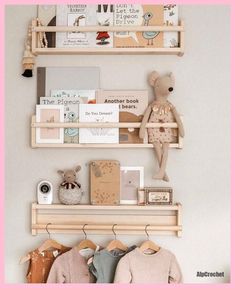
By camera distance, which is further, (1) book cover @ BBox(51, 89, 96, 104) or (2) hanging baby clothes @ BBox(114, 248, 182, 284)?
(1) book cover @ BBox(51, 89, 96, 104)

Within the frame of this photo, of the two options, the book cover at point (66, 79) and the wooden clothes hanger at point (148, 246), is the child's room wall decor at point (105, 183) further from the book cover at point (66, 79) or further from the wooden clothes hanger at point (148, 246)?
the book cover at point (66, 79)

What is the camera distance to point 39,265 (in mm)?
2393

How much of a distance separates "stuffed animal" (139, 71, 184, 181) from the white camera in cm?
54

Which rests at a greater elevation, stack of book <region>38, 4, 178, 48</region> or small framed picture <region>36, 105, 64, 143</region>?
stack of book <region>38, 4, 178, 48</region>

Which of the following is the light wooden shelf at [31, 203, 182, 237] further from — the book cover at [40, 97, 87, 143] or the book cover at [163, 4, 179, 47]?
the book cover at [163, 4, 179, 47]

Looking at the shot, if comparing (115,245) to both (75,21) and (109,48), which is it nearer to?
(109,48)

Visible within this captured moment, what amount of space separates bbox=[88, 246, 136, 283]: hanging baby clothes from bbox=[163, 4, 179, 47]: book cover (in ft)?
3.55

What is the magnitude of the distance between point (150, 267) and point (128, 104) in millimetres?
815

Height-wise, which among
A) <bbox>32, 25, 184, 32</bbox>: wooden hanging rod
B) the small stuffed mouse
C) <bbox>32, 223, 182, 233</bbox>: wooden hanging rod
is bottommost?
<bbox>32, 223, 182, 233</bbox>: wooden hanging rod

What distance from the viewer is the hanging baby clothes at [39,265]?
2.39m

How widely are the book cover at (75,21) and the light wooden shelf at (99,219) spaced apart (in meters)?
0.82

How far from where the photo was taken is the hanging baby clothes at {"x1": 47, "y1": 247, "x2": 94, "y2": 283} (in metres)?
2.35

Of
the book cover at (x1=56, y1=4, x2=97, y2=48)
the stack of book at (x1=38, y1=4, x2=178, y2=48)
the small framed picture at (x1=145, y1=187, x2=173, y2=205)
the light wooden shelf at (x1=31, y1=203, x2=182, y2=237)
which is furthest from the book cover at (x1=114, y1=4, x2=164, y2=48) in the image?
the light wooden shelf at (x1=31, y1=203, x2=182, y2=237)

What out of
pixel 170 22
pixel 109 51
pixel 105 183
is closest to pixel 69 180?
pixel 105 183
